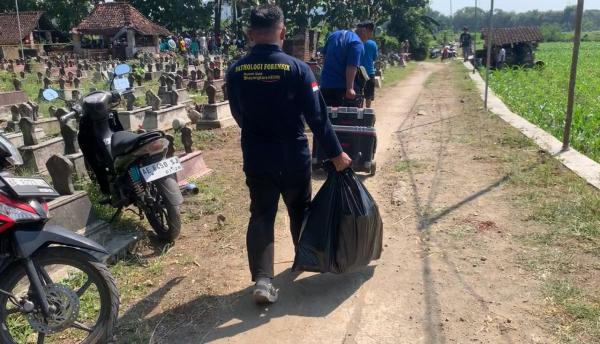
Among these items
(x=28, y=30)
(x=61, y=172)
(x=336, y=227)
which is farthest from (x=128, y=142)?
(x=28, y=30)

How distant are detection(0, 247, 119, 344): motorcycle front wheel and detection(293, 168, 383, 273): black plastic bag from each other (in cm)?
115

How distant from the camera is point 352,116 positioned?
5660mm

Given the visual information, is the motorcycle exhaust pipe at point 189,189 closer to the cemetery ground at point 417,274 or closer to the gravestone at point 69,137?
the cemetery ground at point 417,274

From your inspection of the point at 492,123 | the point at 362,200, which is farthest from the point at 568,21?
the point at 362,200

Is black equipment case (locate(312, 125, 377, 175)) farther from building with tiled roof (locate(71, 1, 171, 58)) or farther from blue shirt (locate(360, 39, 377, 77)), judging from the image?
building with tiled roof (locate(71, 1, 171, 58))

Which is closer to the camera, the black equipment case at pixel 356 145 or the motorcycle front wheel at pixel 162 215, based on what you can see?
the motorcycle front wheel at pixel 162 215

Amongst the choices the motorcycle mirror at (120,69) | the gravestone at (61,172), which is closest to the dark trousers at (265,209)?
the gravestone at (61,172)

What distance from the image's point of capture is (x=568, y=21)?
102812mm

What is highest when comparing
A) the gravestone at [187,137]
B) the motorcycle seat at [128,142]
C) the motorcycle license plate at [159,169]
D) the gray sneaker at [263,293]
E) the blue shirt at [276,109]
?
the blue shirt at [276,109]

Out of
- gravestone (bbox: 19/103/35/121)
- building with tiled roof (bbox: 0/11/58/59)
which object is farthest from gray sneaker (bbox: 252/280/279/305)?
building with tiled roof (bbox: 0/11/58/59)

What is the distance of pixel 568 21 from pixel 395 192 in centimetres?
11576

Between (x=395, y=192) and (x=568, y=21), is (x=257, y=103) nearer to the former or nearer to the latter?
(x=395, y=192)

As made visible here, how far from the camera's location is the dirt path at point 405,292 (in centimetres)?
285

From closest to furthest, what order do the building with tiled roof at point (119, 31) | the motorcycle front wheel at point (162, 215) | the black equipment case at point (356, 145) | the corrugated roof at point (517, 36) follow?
the motorcycle front wheel at point (162, 215), the black equipment case at point (356, 145), the corrugated roof at point (517, 36), the building with tiled roof at point (119, 31)
